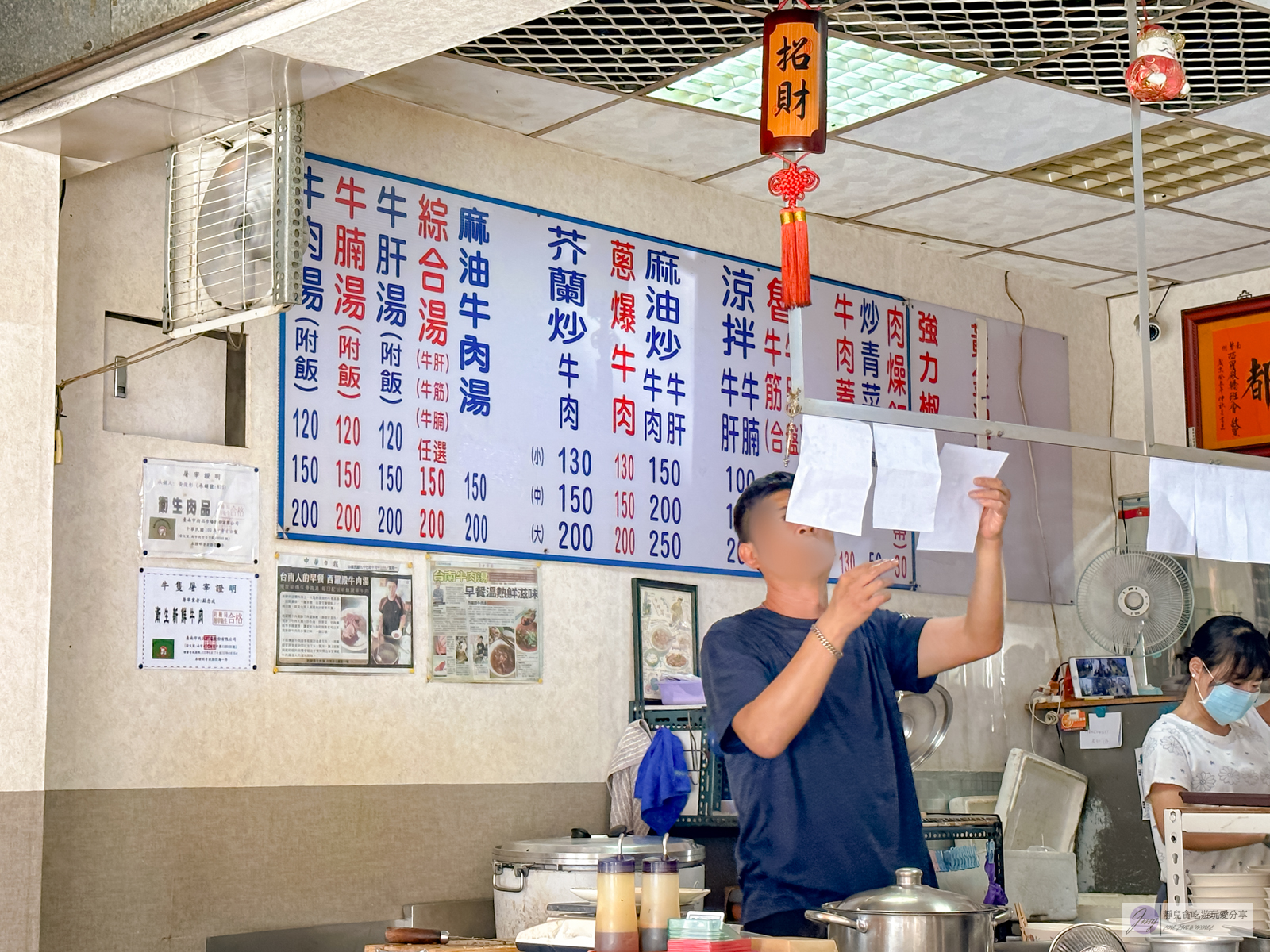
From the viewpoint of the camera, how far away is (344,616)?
4.53 metres

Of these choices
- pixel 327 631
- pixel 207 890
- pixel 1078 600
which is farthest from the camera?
pixel 1078 600

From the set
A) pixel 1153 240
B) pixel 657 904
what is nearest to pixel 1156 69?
pixel 657 904

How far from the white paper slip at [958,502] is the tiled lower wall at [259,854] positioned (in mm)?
2070

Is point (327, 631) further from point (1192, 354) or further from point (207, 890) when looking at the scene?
point (1192, 354)

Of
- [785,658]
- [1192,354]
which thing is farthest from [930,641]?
[1192,354]

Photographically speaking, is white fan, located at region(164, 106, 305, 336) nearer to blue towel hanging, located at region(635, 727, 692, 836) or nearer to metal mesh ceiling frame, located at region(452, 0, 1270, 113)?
metal mesh ceiling frame, located at region(452, 0, 1270, 113)

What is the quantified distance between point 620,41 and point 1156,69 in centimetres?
179

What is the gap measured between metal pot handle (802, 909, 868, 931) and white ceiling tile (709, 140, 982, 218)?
11.2 feet

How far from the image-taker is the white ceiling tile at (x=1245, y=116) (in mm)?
5031

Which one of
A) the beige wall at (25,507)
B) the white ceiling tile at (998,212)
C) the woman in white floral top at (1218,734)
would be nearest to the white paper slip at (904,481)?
the woman in white floral top at (1218,734)

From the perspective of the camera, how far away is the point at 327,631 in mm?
4480

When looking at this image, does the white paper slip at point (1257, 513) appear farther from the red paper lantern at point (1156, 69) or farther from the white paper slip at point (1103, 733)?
the white paper slip at point (1103, 733)

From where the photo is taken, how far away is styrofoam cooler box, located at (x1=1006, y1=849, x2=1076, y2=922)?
18.4 feet

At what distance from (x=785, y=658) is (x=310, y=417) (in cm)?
202
